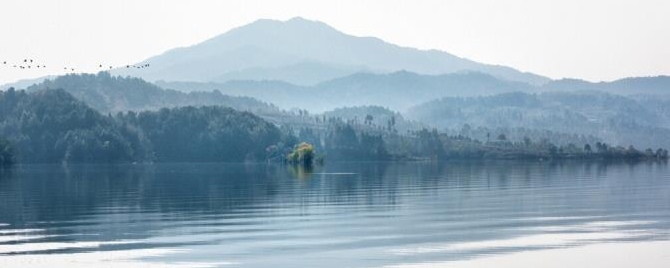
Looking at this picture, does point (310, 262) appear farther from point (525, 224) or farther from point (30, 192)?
point (30, 192)

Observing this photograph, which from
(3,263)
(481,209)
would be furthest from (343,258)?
(481,209)

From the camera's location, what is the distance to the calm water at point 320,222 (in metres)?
62.8

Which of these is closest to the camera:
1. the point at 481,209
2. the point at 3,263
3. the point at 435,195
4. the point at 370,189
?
the point at 3,263

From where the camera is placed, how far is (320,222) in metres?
81.6

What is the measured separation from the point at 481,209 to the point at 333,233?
24.9m

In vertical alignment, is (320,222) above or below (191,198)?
below

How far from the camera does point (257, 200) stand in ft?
352

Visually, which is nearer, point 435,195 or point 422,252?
point 422,252

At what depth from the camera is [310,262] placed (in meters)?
58.1

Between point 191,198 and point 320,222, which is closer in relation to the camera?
point 320,222

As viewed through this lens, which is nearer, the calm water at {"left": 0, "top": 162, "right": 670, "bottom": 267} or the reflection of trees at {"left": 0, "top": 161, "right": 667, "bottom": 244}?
the calm water at {"left": 0, "top": 162, "right": 670, "bottom": 267}

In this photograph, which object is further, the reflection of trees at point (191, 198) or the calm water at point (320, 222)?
the reflection of trees at point (191, 198)

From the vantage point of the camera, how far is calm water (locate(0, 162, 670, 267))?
62.8 m

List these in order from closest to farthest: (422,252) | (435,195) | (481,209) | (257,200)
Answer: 1. (422,252)
2. (481,209)
3. (257,200)
4. (435,195)
